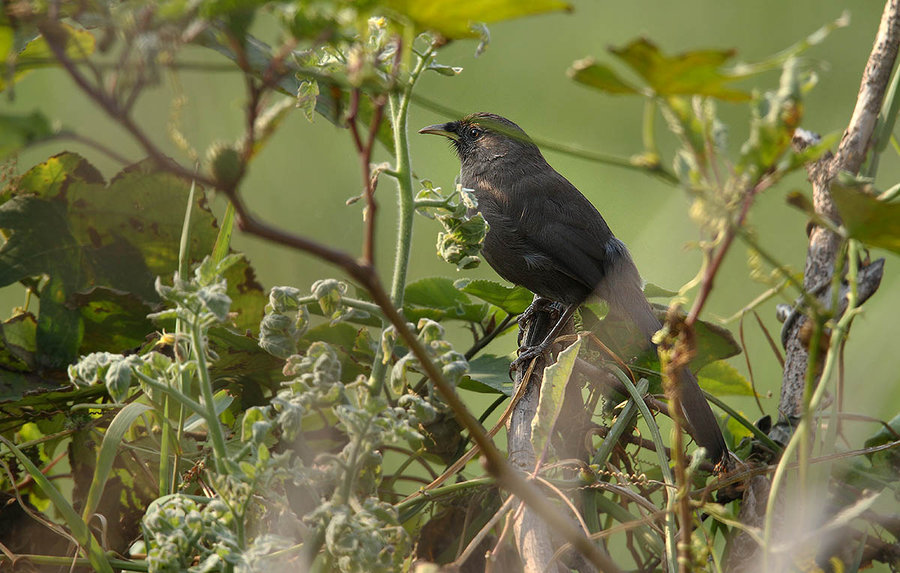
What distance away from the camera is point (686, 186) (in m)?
0.51

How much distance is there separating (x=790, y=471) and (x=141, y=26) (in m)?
1.19

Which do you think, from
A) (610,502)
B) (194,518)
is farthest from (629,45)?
(610,502)

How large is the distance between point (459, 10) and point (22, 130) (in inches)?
10.6

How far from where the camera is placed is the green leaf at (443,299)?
1762 mm

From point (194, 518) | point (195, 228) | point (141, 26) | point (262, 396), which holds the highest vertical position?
point (141, 26)

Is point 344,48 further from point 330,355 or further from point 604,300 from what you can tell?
point 604,300

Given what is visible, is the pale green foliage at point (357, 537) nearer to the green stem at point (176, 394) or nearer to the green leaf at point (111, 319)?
the green stem at point (176, 394)

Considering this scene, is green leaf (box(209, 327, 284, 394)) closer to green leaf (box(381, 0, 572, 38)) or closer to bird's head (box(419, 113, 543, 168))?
green leaf (box(381, 0, 572, 38))

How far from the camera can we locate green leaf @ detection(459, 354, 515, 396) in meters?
1.54

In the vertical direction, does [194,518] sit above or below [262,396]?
above

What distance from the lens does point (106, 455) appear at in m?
0.95

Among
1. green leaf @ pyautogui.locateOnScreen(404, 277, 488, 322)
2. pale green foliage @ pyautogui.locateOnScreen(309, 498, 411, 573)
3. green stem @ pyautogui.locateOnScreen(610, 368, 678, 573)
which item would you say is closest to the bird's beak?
green leaf @ pyautogui.locateOnScreen(404, 277, 488, 322)

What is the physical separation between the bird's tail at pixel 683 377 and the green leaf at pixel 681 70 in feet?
0.68

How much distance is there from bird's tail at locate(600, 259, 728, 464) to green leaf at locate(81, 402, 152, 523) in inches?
25.4
